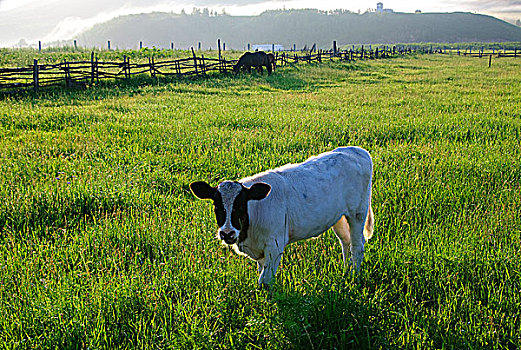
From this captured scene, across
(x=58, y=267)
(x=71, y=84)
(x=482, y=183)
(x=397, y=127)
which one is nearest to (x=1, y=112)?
(x=71, y=84)

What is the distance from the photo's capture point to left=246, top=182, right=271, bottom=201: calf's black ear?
334 centimetres

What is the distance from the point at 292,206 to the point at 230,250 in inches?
45.7

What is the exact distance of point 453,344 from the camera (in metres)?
3.12

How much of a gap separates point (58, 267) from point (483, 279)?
13.3 ft

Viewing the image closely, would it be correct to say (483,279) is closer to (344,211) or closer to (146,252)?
(344,211)

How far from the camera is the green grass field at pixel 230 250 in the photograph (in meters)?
3.21

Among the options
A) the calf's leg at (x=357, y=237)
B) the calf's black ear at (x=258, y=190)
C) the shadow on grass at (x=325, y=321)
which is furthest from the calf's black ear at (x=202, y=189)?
the calf's leg at (x=357, y=237)

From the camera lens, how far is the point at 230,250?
4.61 m

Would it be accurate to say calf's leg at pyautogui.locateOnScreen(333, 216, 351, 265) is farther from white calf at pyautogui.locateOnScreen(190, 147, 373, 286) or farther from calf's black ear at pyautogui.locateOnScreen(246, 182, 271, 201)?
calf's black ear at pyautogui.locateOnScreen(246, 182, 271, 201)

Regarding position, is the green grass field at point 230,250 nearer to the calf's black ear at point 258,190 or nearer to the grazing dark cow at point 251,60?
the calf's black ear at point 258,190

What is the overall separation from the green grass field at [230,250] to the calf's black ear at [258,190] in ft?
2.64

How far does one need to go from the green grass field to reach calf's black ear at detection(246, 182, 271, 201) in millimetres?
804

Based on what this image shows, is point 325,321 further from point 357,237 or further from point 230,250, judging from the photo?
point 230,250

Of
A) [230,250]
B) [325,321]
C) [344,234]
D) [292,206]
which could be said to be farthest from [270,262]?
[344,234]
